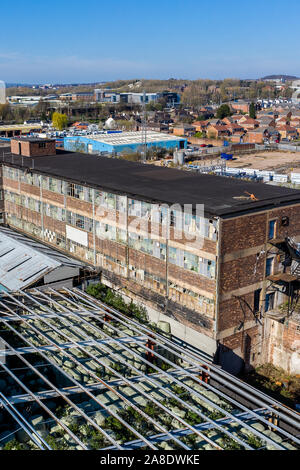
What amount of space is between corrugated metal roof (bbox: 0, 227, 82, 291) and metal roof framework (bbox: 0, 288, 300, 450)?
2285mm

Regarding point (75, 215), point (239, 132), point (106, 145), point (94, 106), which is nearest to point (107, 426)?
point (75, 215)

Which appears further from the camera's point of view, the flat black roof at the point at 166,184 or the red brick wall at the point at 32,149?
the red brick wall at the point at 32,149

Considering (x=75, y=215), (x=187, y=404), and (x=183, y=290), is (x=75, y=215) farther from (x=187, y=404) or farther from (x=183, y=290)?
(x=187, y=404)

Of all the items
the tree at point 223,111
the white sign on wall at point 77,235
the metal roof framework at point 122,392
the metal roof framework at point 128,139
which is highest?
the tree at point 223,111

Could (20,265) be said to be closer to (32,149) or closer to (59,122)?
(32,149)

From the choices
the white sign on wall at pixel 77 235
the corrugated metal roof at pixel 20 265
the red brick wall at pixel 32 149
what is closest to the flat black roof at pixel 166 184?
the red brick wall at pixel 32 149

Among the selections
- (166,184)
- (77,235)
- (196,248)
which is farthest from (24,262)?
(196,248)

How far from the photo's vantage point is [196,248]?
56.6ft

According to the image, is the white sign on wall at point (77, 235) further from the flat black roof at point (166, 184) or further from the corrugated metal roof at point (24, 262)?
the flat black roof at point (166, 184)

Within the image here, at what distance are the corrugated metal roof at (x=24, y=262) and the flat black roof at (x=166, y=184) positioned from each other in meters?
3.86

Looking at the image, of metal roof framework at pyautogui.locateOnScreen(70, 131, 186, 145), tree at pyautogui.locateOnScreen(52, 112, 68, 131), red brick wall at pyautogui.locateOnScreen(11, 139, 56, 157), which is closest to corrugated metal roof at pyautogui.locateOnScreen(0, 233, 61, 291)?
red brick wall at pyautogui.locateOnScreen(11, 139, 56, 157)

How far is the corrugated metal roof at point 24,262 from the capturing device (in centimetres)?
1977

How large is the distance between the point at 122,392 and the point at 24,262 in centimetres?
1036

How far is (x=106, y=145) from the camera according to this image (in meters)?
64.7
